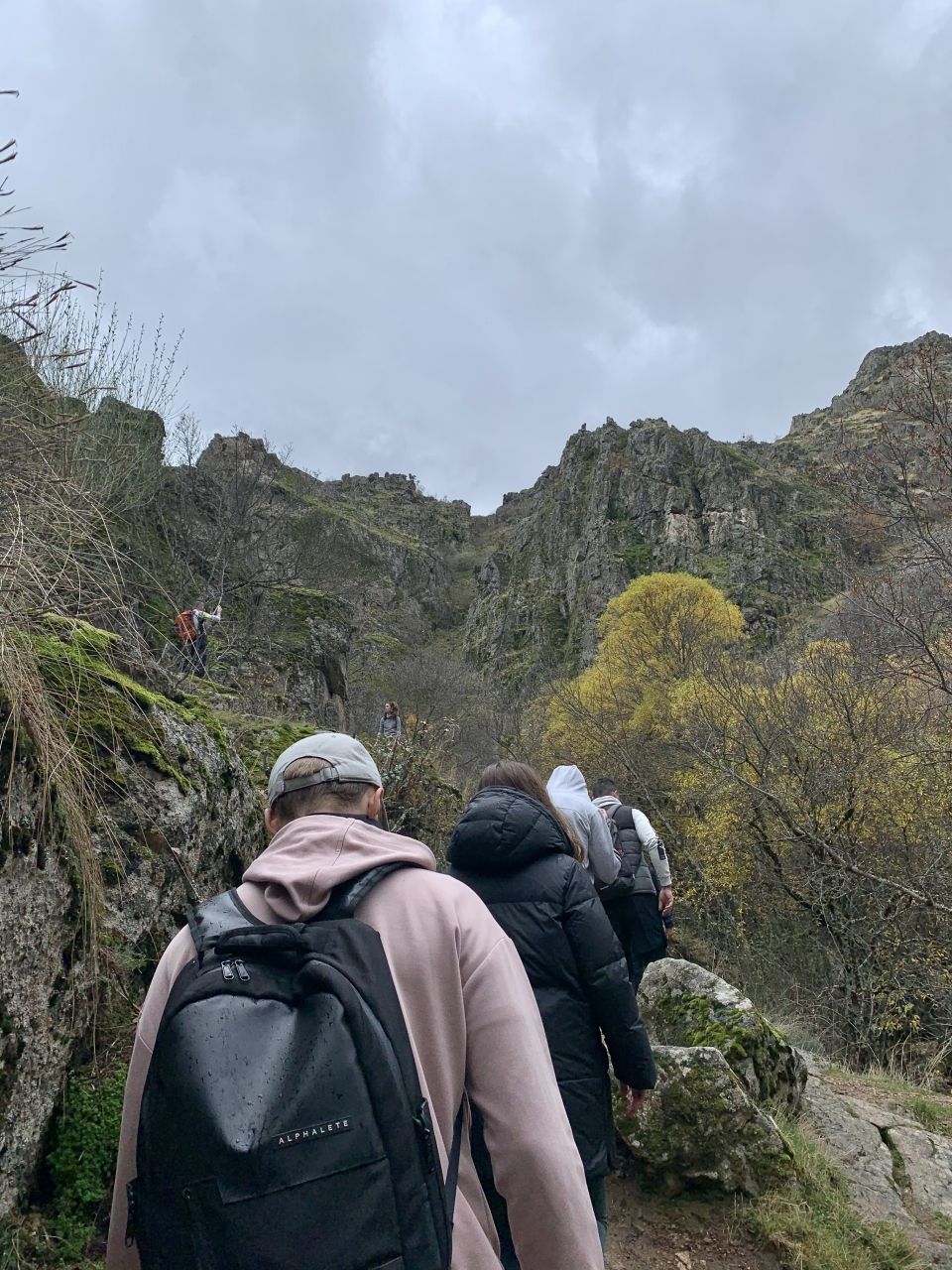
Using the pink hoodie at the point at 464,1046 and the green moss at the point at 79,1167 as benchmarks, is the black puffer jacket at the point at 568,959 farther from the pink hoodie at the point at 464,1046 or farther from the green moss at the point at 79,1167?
the green moss at the point at 79,1167

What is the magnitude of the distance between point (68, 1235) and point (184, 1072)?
1815 mm

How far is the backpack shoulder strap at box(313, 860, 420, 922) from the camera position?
118 centimetres

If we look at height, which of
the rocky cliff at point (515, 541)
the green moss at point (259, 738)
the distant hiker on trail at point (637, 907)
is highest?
the rocky cliff at point (515, 541)

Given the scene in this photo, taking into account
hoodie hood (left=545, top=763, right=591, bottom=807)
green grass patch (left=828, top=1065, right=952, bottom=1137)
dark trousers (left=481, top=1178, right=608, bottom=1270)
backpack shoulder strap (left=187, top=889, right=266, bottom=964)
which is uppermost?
hoodie hood (left=545, top=763, right=591, bottom=807)

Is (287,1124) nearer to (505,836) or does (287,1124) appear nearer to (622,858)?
(505,836)

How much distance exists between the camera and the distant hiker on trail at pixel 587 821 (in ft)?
11.7

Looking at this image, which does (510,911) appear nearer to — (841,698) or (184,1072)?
(184,1072)

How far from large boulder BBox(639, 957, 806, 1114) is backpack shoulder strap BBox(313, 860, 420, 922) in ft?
11.6

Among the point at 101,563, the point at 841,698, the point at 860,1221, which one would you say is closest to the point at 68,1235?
the point at 101,563

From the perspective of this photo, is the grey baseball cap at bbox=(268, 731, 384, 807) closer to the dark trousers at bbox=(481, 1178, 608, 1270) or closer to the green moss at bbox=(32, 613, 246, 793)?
the dark trousers at bbox=(481, 1178, 608, 1270)

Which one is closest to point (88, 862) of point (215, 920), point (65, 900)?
point (65, 900)

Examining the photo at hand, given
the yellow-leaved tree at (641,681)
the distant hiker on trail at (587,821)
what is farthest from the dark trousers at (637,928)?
the yellow-leaved tree at (641,681)

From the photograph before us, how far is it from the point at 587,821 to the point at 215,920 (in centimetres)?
268

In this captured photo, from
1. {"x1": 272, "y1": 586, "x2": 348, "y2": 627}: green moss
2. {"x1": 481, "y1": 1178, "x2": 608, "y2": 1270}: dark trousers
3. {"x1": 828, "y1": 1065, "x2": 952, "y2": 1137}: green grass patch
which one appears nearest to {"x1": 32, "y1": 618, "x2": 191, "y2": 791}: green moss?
{"x1": 481, "y1": 1178, "x2": 608, "y2": 1270}: dark trousers
